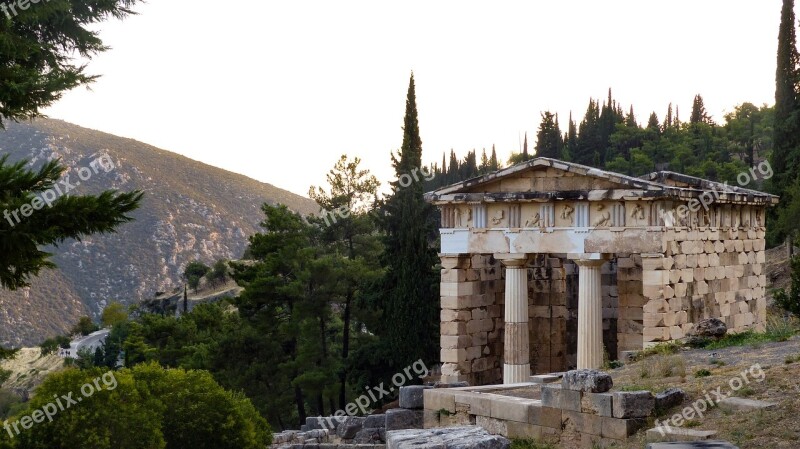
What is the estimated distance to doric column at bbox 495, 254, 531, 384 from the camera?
2284 centimetres

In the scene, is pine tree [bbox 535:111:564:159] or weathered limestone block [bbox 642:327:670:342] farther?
pine tree [bbox 535:111:564:159]

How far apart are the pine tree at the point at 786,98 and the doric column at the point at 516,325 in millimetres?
25539

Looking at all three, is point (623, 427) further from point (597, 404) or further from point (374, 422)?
point (374, 422)

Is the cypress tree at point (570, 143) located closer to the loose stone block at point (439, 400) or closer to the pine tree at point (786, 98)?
the pine tree at point (786, 98)

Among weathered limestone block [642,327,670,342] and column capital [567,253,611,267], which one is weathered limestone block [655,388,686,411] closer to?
weathered limestone block [642,327,670,342]

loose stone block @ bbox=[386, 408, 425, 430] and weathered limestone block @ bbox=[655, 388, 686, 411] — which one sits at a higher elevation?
weathered limestone block @ bbox=[655, 388, 686, 411]

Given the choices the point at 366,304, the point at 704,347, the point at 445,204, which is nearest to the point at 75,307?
the point at 366,304

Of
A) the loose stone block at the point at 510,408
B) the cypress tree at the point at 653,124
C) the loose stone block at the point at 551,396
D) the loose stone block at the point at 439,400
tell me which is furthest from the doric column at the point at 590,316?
the cypress tree at the point at 653,124

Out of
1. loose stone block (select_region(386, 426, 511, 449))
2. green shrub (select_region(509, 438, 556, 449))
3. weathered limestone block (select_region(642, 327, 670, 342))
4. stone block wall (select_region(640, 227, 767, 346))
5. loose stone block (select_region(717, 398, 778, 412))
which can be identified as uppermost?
stone block wall (select_region(640, 227, 767, 346))

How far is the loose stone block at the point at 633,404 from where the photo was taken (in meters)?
11.9

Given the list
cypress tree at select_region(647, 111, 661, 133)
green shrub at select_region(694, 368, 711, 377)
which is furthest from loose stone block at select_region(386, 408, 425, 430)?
cypress tree at select_region(647, 111, 661, 133)

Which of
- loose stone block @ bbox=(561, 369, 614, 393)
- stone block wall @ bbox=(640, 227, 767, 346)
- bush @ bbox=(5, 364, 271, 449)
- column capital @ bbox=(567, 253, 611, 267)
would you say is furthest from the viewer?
column capital @ bbox=(567, 253, 611, 267)

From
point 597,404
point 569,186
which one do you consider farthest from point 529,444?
point 569,186

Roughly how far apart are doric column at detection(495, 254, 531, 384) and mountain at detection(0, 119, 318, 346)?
7270 cm
